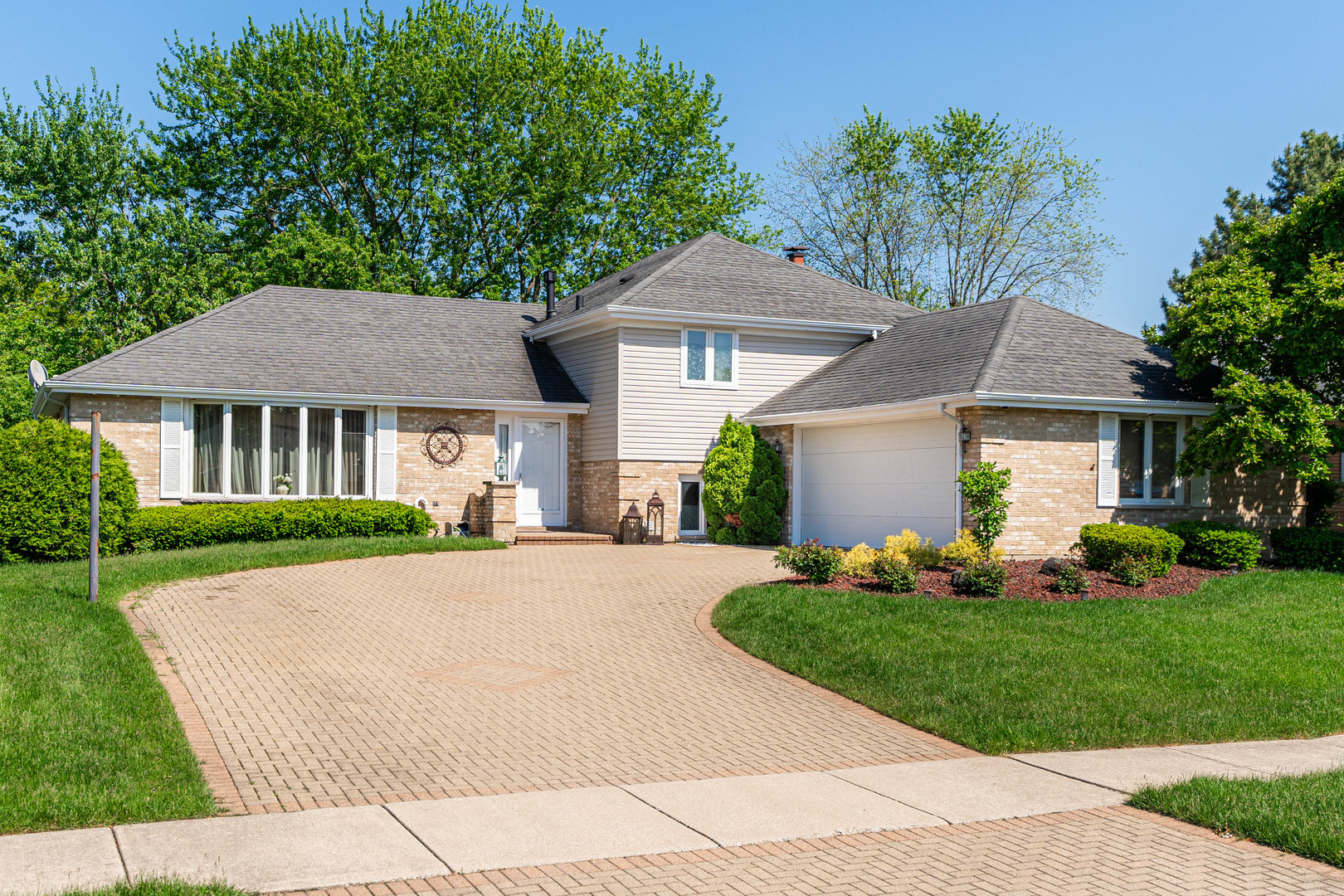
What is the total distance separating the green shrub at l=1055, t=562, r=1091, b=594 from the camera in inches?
564

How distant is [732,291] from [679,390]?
110 inches

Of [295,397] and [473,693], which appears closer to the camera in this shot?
[473,693]

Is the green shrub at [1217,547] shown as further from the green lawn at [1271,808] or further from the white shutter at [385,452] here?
the white shutter at [385,452]

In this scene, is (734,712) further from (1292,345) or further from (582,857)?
(1292,345)

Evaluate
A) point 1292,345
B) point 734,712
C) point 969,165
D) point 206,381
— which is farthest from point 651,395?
point 969,165

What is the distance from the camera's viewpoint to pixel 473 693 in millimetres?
9445

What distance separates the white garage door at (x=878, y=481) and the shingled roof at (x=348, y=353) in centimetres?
582

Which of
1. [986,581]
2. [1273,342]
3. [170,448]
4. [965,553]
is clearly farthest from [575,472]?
[1273,342]

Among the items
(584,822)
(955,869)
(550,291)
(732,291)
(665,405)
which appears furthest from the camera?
(550,291)

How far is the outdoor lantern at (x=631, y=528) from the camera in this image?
22.8 metres

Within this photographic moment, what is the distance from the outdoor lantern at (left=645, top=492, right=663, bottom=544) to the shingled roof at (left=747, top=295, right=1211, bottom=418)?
2883 mm

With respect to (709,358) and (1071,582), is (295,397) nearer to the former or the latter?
(709,358)

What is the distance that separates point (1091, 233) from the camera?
41438 millimetres

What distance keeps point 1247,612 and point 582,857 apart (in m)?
11.0
